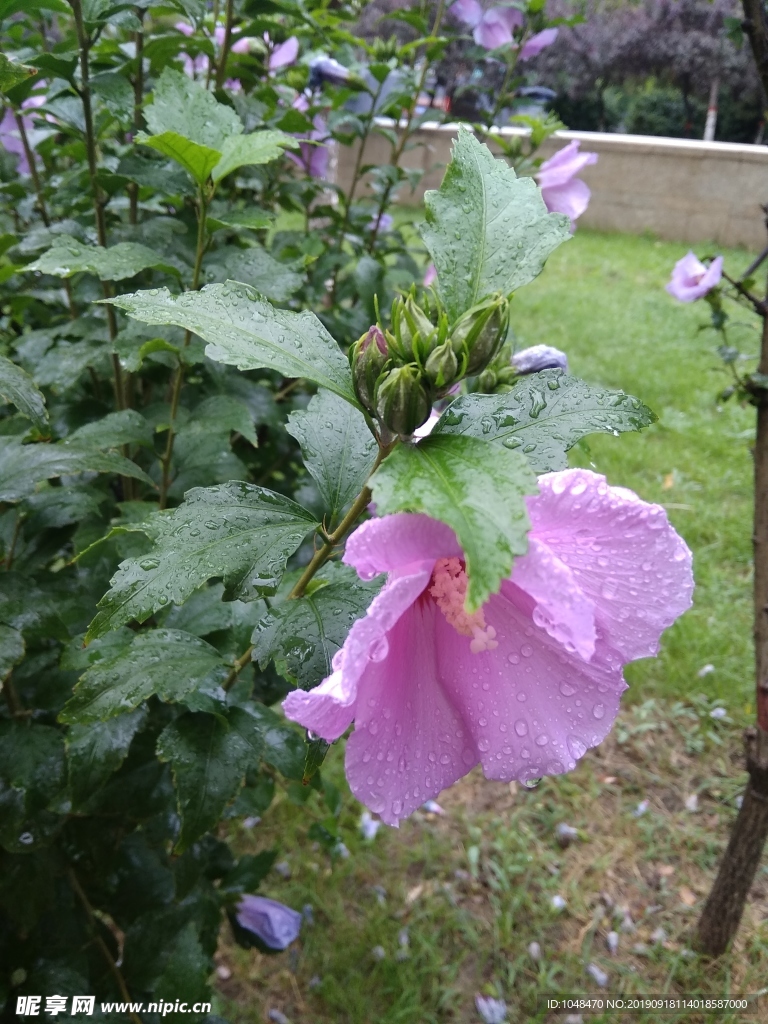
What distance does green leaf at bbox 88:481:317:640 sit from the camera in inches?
25.3

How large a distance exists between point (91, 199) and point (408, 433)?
962 millimetres

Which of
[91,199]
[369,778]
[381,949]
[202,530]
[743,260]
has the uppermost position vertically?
[91,199]

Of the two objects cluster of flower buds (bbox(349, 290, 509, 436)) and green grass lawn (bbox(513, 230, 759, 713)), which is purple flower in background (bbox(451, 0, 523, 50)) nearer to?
green grass lawn (bbox(513, 230, 759, 713))

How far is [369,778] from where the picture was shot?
0.62m

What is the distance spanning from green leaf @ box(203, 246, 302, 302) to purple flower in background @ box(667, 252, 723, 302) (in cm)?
164

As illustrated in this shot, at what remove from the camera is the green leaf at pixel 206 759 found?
834 millimetres

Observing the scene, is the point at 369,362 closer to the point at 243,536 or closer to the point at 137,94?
the point at 243,536

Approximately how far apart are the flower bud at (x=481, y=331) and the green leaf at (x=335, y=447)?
199mm

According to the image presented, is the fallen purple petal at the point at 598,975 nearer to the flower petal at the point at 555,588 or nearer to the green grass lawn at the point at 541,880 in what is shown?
the green grass lawn at the point at 541,880

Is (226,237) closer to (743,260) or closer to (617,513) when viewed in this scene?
(617,513)

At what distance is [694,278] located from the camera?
259 centimetres

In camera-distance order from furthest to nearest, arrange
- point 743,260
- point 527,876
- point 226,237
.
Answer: point 743,260 < point 527,876 < point 226,237

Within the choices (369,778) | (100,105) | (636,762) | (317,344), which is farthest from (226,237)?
(636,762)

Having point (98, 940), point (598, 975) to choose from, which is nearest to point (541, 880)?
point (598, 975)
